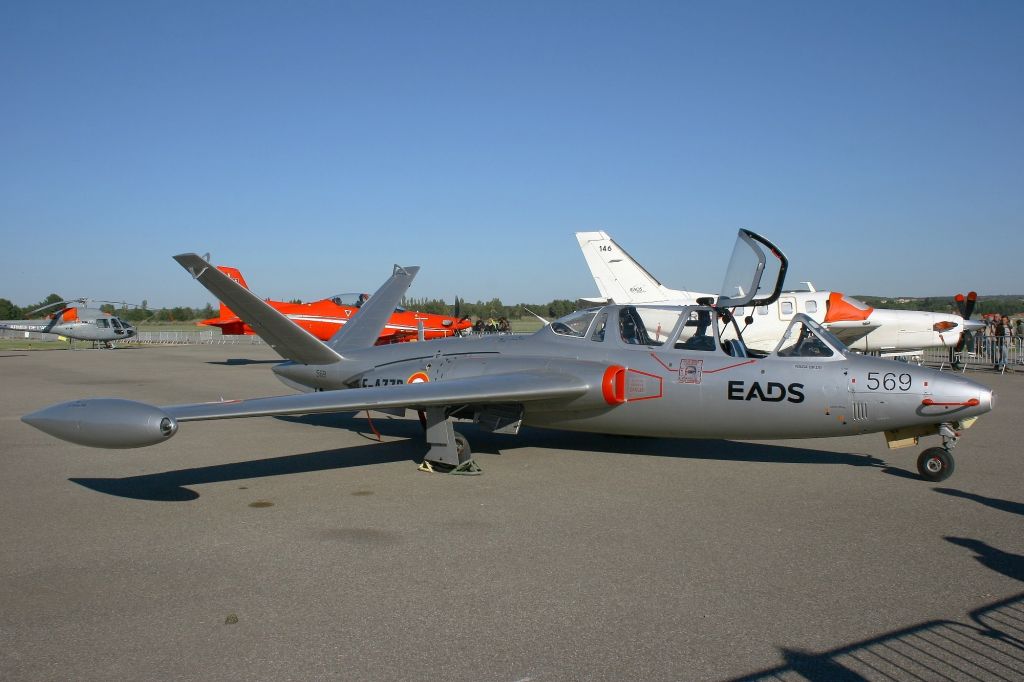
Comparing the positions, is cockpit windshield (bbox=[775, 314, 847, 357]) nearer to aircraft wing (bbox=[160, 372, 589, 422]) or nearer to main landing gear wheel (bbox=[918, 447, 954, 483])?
main landing gear wheel (bbox=[918, 447, 954, 483])

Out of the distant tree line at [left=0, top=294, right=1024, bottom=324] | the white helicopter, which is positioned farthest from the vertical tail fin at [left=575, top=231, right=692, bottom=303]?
the white helicopter

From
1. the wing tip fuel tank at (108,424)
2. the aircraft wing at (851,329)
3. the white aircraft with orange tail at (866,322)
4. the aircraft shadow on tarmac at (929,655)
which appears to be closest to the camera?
the aircraft shadow on tarmac at (929,655)

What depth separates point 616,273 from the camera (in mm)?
28094

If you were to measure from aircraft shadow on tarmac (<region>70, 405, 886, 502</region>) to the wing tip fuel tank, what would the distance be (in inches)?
64.0

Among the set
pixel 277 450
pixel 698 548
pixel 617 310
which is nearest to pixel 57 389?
pixel 277 450

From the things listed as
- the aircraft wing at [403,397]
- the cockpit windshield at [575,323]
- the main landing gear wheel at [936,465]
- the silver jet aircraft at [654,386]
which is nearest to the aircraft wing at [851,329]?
the silver jet aircraft at [654,386]

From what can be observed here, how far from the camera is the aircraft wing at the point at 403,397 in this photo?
24.0ft

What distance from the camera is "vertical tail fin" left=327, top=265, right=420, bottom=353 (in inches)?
516

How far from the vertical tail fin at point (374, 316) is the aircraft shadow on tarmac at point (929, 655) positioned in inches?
386

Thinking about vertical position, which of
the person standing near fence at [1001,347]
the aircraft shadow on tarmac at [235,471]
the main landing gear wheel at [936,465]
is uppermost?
the person standing near fence at [1001,347]

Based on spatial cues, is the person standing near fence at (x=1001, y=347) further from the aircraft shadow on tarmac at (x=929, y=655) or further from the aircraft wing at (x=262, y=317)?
the aircraft shadow on tarmac at (x=929, y=655)

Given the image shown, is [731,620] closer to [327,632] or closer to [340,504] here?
[327,632]

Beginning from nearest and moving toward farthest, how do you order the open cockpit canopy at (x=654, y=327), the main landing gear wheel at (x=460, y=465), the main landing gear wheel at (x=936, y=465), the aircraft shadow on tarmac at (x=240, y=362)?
the main landing gear wheel at (x=936, y=465), the main landing gear wheel at (x=460, y=465), the open cockpit canopy at (x=654, y=327), the aircraft shadow on tarmac at (x=240, y=362)

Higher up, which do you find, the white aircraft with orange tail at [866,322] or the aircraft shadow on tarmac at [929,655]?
the white aircraft with orange tail at [866,322]
